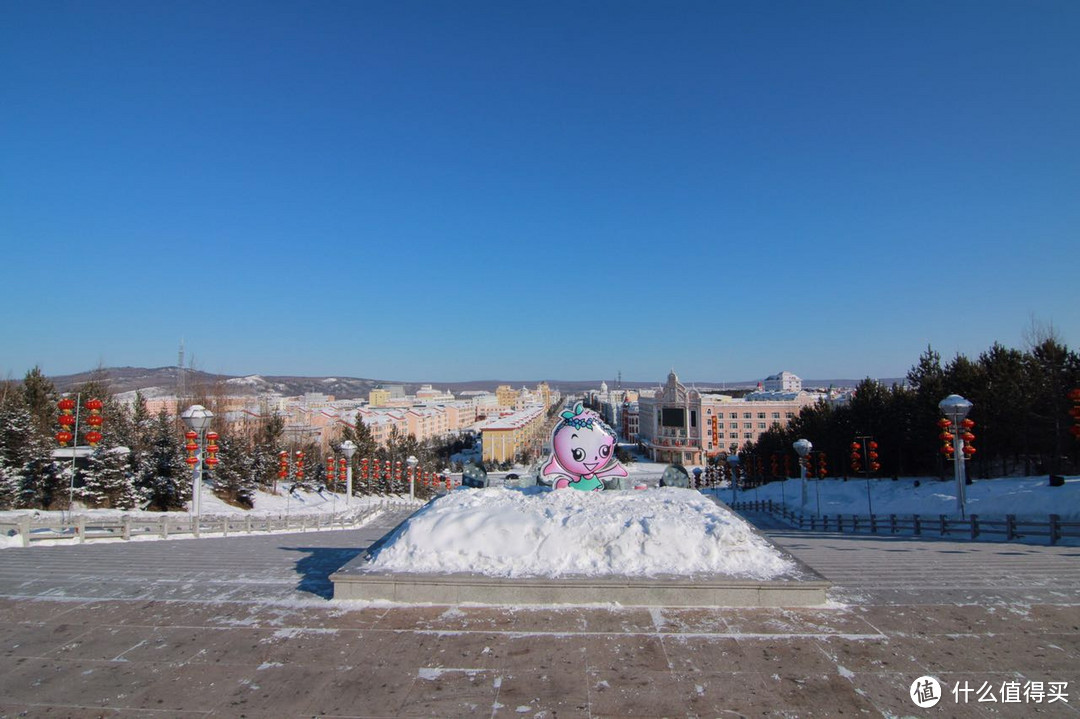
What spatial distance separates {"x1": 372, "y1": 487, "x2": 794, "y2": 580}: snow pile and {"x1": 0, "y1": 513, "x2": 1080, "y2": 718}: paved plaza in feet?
2.50

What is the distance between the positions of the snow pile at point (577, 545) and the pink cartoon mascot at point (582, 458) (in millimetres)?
3100

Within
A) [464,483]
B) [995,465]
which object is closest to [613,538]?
[464,483]

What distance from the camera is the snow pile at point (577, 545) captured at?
7699 mm

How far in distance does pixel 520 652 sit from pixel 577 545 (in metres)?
2.35

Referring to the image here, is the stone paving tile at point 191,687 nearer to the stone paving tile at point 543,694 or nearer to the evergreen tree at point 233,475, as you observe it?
the stone paving tile at point 543,694

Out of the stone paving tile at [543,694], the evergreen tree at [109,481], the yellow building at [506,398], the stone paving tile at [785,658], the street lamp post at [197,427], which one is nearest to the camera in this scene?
the stone paving tile at [543,694]

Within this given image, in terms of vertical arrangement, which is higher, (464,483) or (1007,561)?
(464,483)

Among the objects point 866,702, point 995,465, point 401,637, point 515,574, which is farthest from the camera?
point 995,465

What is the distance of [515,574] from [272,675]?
10.1 ft

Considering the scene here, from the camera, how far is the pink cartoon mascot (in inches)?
488

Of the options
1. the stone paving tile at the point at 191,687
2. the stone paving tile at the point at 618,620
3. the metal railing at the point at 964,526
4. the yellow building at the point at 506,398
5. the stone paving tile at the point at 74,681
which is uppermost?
the yellow building at the point at 506,398

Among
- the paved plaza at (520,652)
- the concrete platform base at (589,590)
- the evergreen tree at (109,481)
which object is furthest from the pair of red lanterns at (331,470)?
the concrete platform base at (589,590)

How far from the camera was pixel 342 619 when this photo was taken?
22.2 ft

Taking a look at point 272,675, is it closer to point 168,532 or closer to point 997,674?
point 997,674
